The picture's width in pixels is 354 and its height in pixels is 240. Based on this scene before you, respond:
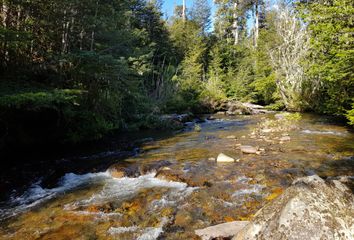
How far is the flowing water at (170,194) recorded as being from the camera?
375cm

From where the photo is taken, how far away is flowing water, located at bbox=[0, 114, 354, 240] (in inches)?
148

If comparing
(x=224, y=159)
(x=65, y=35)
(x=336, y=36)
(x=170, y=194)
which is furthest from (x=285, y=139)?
(x=65, y=35)

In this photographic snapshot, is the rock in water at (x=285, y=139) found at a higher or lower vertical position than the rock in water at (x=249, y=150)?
lower

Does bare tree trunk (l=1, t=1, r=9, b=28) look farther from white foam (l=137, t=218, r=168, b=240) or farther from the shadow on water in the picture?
white foam (l=137, t=218, r=168, b=240)

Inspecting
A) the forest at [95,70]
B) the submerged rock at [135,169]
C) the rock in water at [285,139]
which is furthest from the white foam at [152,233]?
the rock in water at [285,139]

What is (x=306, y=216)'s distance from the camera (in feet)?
7.62

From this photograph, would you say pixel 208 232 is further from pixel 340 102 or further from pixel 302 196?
pixel 340 102

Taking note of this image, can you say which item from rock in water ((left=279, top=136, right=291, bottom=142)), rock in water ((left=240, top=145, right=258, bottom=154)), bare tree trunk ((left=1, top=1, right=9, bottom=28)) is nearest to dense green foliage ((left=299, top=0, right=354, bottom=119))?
rock in water ((left=279, top=136, right=291, bottom=142))

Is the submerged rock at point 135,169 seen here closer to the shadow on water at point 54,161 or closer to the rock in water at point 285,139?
the shadow on water at point 54,161

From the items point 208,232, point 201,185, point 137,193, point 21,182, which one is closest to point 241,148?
point 201,185

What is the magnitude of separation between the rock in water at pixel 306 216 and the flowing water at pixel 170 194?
49.2 inches

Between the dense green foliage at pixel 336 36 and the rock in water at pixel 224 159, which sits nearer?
the rock in water at pixel 224 159

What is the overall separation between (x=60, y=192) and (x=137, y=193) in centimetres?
157

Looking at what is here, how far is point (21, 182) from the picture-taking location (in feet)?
19.0
